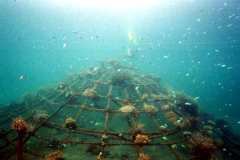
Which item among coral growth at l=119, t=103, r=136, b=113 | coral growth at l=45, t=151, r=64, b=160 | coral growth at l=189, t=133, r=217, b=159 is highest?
coral growth at l=119, t=103, r=136, b=113

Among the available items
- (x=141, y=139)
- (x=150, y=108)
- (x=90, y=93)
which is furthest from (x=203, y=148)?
(x=90, y=93)

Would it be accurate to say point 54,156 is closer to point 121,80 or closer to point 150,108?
point 150,108

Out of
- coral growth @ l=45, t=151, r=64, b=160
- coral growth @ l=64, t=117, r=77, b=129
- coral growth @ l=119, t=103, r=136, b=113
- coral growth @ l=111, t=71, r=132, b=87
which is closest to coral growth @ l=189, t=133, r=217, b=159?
coral growth @ l=119, t=103, r=136, b=113

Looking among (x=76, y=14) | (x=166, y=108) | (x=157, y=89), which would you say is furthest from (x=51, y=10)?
(x=166, y=108)

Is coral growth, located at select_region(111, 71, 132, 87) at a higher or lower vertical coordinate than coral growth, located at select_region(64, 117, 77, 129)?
higher

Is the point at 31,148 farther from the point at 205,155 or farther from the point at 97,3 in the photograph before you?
the point at 97,3

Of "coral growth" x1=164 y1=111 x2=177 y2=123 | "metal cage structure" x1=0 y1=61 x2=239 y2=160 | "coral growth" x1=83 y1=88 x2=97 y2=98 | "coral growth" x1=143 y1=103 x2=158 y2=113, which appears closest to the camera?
"metal cage structure" x1=0 y1=61 x2=239 y2=160

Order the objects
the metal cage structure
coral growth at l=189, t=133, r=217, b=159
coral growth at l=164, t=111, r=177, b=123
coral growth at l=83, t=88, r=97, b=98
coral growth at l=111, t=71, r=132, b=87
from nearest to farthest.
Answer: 1. the metal cage structure
2. coral growth at l=189, t=133, r=217, b=159
3. coral growth at l=164, t=111, r=177, b=123
4. coral growth at l=83, t=88, r=97, b=98
5. coral growth at l=111, t=71, r=132, b=87

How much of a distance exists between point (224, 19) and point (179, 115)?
51738mm

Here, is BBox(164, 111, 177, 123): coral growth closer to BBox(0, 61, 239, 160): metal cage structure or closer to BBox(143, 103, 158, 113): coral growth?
BBox(0, 61, 239, 160): metal cage structure

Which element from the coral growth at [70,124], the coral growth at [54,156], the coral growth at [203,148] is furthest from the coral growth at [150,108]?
the coral growth at [54,156]

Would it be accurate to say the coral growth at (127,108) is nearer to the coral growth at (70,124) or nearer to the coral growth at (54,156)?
the coral growth at (70,124)

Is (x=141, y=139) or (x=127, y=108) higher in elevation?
(x=127, y=108)

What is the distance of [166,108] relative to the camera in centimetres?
1620
